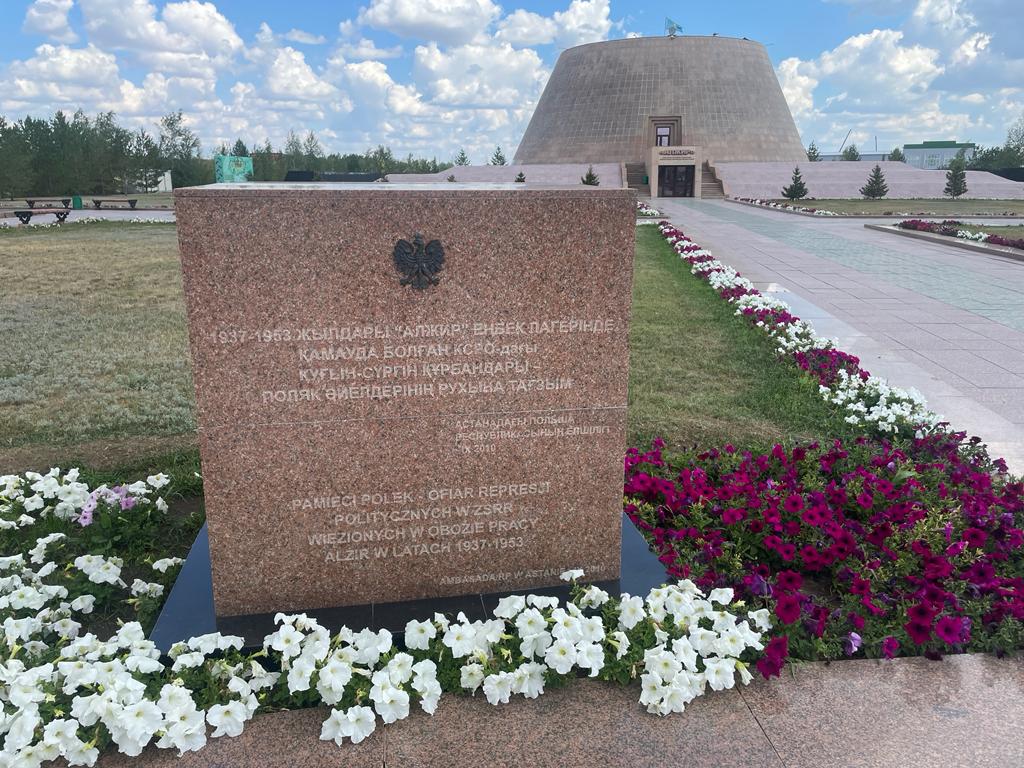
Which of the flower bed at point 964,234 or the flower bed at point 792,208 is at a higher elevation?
the flower bed at point 792,208

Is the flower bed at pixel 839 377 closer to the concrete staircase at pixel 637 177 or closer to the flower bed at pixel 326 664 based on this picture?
the flower bed at pixel 326 664

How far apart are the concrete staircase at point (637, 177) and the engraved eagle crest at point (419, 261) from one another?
44.3m

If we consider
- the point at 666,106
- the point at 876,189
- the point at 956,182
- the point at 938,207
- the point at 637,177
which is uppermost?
the point at 666,106

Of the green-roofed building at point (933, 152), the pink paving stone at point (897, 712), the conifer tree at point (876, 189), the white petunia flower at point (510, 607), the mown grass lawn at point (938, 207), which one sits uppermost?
the green-roofed building at point (933, 152)

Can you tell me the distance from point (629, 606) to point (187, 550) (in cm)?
220

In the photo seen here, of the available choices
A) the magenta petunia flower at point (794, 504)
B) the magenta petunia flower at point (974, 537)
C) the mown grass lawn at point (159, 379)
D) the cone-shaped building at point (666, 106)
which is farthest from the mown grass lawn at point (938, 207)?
the magenta petunia flower at point (794, 504)

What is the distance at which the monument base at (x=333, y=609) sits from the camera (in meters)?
3.00

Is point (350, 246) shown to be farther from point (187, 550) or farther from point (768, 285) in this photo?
point (768, 285)

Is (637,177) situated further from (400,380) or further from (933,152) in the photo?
(933,152)

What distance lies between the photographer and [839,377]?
252 inches

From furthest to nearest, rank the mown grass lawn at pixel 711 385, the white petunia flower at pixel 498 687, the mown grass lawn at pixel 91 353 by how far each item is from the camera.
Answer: the mown grass lawn at pixel 91 353
the mown grass lawn at pixel 711 385
the white petunia flower at pixel 498 687

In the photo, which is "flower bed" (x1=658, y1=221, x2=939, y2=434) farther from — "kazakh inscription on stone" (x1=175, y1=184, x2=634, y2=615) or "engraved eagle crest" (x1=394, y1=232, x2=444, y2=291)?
"engraved eagle crest" (x1=394, y1=232, x2=444, y2=291)

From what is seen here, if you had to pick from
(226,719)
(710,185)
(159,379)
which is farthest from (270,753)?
(710,185)

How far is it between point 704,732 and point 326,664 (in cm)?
123
